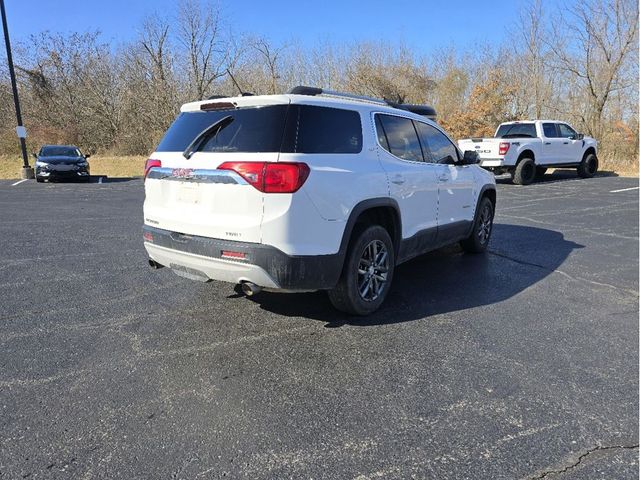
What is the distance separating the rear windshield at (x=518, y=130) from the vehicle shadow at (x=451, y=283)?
385 inches

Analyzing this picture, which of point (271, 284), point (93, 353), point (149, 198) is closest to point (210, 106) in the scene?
point (149, 198)

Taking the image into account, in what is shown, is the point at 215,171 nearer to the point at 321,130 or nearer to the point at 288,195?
the point at 288,195

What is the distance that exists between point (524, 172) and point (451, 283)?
12.2 meters

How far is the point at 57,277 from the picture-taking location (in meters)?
5.21

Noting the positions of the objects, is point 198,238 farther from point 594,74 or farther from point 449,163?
point 594,74

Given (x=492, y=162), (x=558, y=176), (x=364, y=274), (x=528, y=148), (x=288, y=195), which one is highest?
(x=528, y=148)

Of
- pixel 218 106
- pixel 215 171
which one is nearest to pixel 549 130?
pixel 218 106

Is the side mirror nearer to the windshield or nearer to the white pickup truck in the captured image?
the white pickup truck

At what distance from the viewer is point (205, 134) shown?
3.69m

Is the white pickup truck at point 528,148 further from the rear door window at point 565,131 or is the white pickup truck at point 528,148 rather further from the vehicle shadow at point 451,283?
the vehicle shadow at point 451,283

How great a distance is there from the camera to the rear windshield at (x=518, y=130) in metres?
16.0

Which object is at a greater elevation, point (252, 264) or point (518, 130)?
point (518, 130)

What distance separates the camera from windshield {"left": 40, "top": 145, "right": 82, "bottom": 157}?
18.0 metres

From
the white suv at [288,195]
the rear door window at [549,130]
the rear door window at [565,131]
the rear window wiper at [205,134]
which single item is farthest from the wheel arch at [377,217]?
the rear door window at [565,131]
